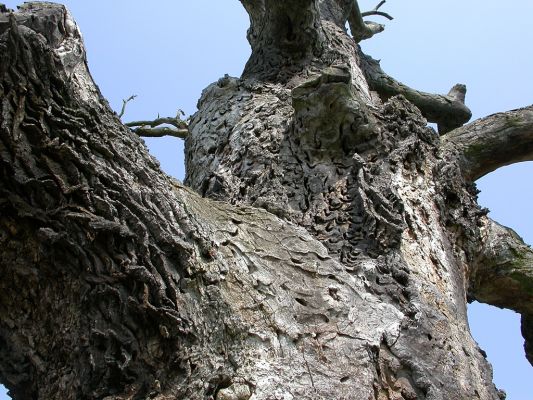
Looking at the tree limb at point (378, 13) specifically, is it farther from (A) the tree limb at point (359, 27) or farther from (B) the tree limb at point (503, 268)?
(B) the tree limb at point (503, 268)

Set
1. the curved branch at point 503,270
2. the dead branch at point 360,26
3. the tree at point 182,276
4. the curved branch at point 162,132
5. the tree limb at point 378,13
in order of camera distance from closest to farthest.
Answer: the tree at point 182,276
the curved branch at point 503,270
the curved branch at point 162,132
the dead branch at point 360,26
the tree limb at point 378,13

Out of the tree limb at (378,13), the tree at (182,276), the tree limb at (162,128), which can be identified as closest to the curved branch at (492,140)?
the tree at (182,276)

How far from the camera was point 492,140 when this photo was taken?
3053mm


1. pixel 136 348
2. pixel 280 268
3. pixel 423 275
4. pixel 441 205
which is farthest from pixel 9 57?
pixel 441 205

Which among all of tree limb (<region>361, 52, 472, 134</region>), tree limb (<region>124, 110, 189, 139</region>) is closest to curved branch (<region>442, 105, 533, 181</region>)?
tree limb (<region>361, 52, 472, 134</region>)

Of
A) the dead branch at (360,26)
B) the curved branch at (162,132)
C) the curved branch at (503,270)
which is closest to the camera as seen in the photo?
the curved branch at (503,270)

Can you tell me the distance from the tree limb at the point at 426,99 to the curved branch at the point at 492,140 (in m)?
1.31

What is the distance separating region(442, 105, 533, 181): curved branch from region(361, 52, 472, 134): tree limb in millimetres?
1311

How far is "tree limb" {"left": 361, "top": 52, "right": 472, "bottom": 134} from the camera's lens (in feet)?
14.3

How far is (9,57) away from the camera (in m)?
1.62

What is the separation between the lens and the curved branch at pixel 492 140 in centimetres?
299

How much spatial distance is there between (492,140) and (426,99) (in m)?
1.48

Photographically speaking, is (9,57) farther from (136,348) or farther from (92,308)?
(136,348)

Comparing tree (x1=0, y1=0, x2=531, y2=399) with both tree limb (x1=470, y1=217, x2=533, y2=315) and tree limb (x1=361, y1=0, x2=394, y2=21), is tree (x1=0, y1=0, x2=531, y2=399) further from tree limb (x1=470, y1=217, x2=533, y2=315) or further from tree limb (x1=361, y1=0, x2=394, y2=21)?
tree limb (x1=361, y1=0, x2=394, y2=21)
